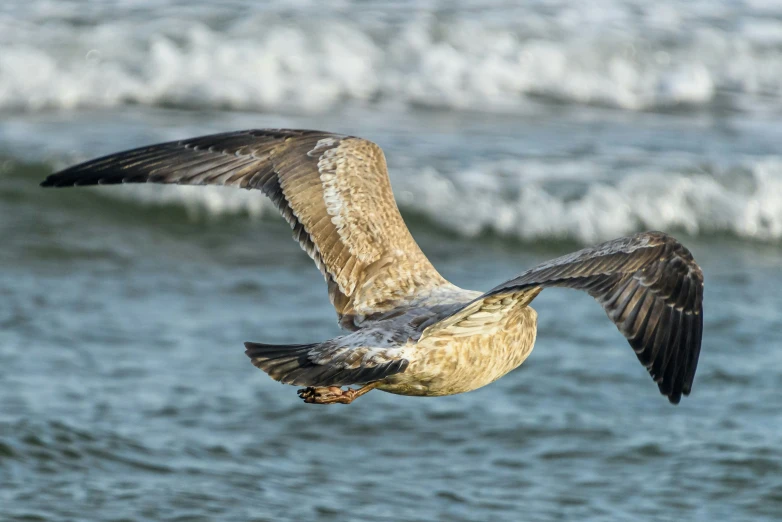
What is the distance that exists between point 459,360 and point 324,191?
947mm

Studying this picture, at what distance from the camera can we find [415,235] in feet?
26.3

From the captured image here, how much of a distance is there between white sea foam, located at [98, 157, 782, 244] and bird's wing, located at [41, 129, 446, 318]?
3.88 metres

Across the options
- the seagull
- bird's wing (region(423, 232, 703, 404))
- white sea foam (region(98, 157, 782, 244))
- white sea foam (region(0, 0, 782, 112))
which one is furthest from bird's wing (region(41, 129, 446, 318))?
white sea foam (region(0, 0, 782, 112))

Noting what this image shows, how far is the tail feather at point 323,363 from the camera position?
10.8ft

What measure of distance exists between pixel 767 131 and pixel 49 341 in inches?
281

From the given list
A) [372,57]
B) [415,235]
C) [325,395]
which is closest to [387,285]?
[325,395]

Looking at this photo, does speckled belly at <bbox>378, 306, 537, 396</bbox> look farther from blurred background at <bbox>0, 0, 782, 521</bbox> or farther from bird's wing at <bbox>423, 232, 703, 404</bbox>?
blurred background at <bbox>0, 0, 782, 521</bbox>

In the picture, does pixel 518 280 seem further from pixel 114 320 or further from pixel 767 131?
pixel 767 131

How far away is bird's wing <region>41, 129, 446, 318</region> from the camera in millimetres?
4051

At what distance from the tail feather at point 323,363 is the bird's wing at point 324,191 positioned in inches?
21.9

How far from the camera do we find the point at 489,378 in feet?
12.1

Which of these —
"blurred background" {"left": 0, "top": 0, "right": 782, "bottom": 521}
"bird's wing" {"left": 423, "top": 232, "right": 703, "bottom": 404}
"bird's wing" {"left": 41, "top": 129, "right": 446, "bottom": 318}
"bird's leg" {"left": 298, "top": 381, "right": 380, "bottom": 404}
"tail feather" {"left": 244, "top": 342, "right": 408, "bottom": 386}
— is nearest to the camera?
"bird's wing" {"left": 423, "top": 232, "right": 703, "bottom": 404}

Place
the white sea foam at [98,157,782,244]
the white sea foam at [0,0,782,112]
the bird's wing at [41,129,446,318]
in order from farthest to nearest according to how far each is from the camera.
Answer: the white sea foam at [0,0,782,112] → the white sea foam at [98,157,782,244] → the bird's wing at [41,129,446,318]

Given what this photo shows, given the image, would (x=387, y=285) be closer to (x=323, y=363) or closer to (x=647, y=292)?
(x=323, y=363)
